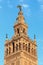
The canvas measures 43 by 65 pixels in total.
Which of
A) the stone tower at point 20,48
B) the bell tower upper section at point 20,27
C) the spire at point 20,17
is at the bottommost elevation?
the stone tower at point 20,48

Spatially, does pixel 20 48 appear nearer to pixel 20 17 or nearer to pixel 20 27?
pixel 20 27

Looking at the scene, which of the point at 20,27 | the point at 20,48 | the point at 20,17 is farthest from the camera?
the point at 20,17

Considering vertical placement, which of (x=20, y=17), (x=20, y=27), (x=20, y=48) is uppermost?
(x=20, y=17)

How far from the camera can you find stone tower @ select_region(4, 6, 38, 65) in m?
73.5

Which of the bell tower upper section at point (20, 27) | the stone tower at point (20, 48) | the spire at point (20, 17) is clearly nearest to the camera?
the stone tower at point (20, 48)

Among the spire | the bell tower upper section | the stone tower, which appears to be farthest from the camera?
the spire

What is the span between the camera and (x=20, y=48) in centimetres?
7438

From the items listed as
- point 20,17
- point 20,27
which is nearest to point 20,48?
point 20,27

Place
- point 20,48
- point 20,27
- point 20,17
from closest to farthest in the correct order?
point 20,48, point 20,27, point 20,17

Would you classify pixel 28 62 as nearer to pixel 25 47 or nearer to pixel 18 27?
pixel 25 47

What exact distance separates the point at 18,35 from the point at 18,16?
254 inches

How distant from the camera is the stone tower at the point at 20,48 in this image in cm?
7353

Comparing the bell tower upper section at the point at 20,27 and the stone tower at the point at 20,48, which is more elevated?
the bell tower upper section at the point at 20,27

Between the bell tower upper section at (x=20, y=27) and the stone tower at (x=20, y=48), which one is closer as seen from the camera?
the stone tower at (x=20, y=48)
